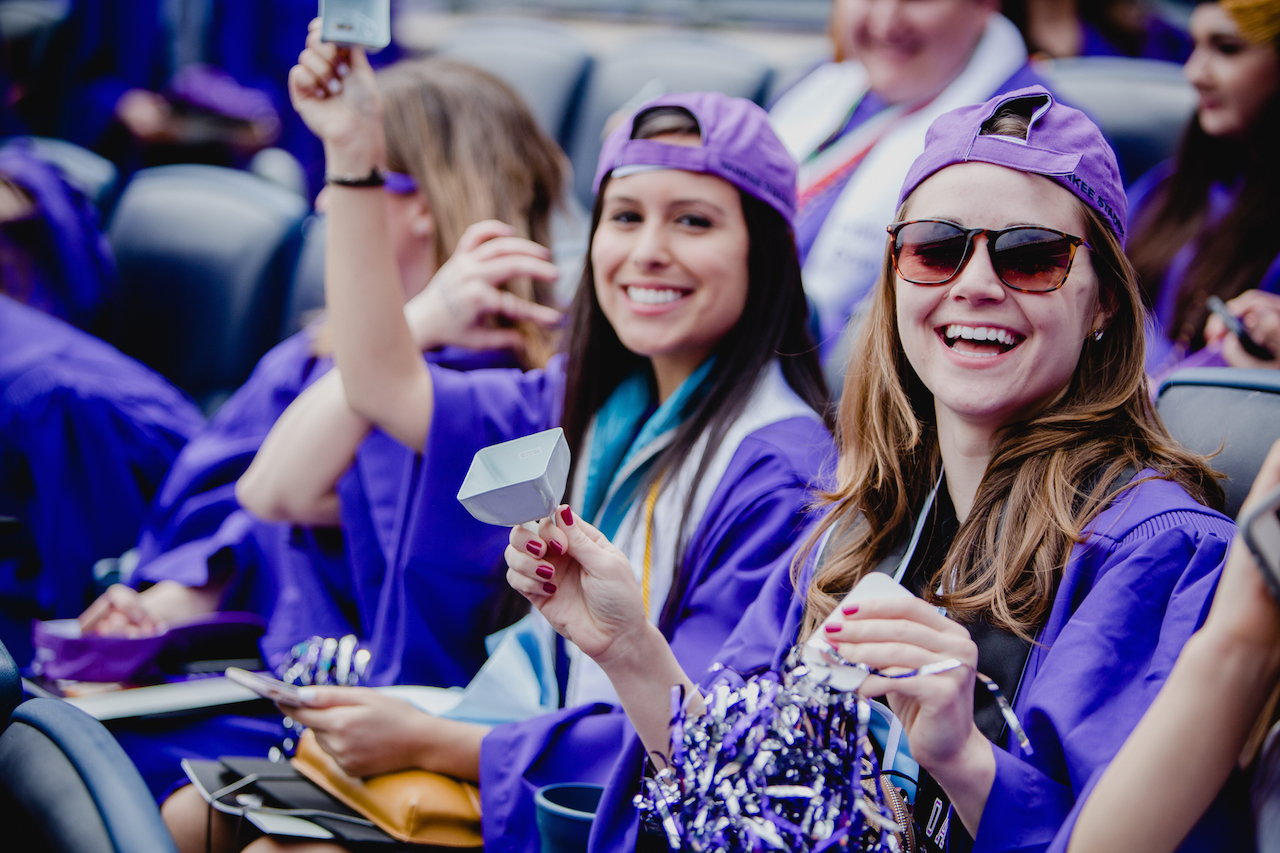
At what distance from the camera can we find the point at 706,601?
1.65m

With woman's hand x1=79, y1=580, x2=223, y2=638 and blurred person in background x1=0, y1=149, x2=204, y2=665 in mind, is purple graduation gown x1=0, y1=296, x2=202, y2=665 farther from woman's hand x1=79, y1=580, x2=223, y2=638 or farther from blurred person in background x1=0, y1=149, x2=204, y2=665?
woman's hand x1=79, y1=580, x2=223, y2=638

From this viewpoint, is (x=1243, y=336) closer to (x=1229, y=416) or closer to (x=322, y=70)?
(x=1229, y=416)

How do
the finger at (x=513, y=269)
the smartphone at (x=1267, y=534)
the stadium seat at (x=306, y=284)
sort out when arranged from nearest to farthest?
the smartphone at (x=1267, y=534), the finger at (x=513, y=269), the stadium seat at (x=306, y=284)

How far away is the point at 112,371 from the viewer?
2855 millimetres

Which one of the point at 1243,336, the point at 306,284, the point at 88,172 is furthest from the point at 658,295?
the point at 88,172

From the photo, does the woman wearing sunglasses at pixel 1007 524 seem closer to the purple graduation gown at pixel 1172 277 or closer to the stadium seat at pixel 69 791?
the stadium seat at pixel 69 791

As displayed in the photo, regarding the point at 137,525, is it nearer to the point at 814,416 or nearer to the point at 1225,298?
the point at 814,416

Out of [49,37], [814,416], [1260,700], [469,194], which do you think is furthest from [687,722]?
[49,37]

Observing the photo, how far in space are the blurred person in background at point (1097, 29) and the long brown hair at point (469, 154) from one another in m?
2.19

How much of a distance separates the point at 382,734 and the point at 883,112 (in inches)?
79.6

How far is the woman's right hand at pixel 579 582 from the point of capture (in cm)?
124

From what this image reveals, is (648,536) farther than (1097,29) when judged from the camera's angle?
No

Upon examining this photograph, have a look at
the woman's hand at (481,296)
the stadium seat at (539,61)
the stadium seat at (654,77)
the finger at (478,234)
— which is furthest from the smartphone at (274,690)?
the stadium seat at (539,61)

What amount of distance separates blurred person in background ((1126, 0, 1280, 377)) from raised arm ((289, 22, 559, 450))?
1552mm
